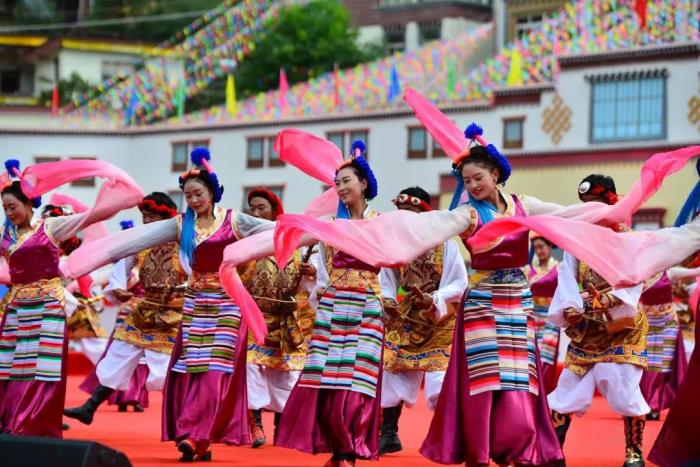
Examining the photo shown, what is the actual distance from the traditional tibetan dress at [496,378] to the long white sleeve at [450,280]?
157 centimetres

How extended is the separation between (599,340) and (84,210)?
3676 millimetres

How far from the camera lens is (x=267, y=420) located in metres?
10.6

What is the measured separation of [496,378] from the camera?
635cm

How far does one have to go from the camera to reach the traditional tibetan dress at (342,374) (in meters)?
6.89

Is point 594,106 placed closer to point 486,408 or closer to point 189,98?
point 189,98

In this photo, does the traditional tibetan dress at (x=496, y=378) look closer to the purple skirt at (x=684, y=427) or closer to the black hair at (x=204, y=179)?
the purple skirt at (x=684, y=427)

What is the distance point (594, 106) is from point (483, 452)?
16226mm

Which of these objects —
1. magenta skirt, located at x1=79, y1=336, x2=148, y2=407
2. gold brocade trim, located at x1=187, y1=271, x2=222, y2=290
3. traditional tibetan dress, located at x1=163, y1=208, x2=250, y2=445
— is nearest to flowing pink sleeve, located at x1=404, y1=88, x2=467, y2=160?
traditional tibetan dress, located at x1=163, y1=208, x2=250, y2=445

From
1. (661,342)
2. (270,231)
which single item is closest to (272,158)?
(661,342)

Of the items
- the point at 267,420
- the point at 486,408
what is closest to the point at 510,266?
the point at 486,408

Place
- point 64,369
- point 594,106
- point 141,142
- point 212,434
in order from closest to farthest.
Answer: point 212,434 → point 64,369 → point 594,106 → point 141,142

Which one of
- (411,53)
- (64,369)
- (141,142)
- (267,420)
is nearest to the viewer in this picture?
(64,369)

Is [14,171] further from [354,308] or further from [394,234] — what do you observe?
[394,234]

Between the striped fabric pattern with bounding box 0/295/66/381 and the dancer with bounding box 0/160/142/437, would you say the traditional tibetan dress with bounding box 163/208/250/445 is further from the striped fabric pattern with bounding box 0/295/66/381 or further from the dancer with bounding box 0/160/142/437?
the striped fabric pattern with bounding box 0/295/66/381
